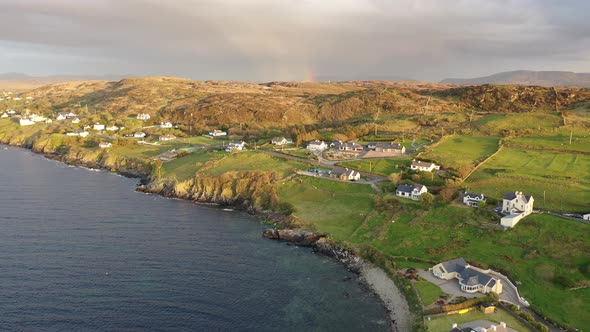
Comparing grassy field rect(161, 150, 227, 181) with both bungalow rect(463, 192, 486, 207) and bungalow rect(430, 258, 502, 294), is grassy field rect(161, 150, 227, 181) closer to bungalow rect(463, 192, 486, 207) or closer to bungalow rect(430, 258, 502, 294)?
bungalow rect(463, 192, 486, 207)

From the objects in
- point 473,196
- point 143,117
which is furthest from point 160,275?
point 143,117

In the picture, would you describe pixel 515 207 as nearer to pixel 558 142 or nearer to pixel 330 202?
pixel 330 202

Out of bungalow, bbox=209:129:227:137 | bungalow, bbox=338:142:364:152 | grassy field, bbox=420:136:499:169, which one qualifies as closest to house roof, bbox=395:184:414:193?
grassy field, bbox=420:136:499:169

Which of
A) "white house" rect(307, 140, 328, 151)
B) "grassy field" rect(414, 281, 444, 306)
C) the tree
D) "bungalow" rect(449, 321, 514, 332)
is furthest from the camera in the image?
"white house" rect(307, 140, 328, 151)

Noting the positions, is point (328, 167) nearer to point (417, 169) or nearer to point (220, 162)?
point (417, 169)

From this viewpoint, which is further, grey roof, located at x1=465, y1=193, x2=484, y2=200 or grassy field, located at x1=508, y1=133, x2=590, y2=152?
grassy field, located at x1=508, y1=133, x2=590, y2=152

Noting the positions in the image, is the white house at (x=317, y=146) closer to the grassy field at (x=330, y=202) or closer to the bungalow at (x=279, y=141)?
the bungalow at (x=279, y=141)

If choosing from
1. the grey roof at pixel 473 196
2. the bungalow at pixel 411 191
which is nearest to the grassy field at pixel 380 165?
the bungalow at pixel 411 191

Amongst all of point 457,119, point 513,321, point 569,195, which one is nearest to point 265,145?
point 457,119
